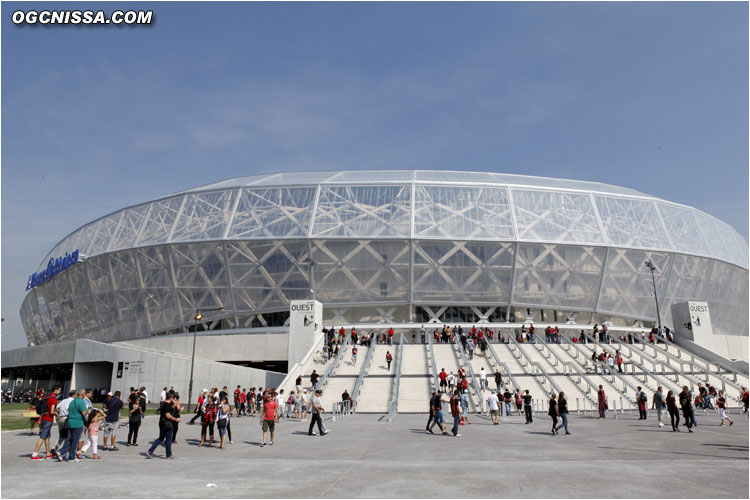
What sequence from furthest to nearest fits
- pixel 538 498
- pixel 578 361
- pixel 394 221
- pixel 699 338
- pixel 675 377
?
pixel 394 221, pixel 699 338, pixel 578 361, pixel 675 377, pixel 538 498

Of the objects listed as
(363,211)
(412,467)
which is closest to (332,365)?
(363,211)

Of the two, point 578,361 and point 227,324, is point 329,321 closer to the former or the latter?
point 227,324

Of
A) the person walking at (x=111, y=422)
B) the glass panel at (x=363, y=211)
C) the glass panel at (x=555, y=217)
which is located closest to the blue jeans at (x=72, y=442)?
the person walking at (x=111, y=422)

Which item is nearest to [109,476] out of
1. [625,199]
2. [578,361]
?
[578,361]

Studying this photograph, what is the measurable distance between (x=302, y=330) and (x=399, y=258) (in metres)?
13.3

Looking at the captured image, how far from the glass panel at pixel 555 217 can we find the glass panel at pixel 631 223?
129 cm

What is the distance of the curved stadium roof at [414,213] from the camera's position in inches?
1758

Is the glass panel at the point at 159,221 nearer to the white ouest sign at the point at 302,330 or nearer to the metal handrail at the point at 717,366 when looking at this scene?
the white ouest sign at the point at 302,330

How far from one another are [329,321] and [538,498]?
40611 millimetres

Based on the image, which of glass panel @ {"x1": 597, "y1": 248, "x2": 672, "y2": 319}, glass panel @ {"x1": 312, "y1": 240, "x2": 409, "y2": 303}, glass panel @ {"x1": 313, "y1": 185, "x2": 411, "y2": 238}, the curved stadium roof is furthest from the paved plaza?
glass panel @ {"x1": 597, "y1": 248, "x2": 672, "y2": 319}

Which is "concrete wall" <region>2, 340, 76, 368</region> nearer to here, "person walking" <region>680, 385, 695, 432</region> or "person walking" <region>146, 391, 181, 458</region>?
"person walking" <region>146, 391, 181, 458</region>

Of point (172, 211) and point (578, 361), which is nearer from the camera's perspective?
point (578, 361)

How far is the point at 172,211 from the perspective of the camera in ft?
163

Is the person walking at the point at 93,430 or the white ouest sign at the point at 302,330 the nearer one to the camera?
the person walking at the point at 93,430
